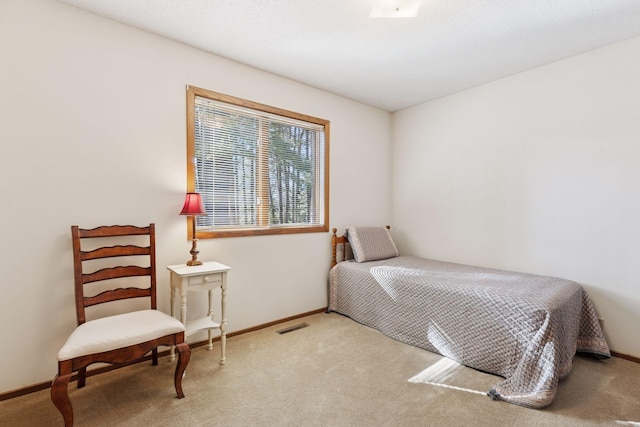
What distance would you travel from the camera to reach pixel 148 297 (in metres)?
2.36

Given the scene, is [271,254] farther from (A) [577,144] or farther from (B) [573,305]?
(A) [577,144]

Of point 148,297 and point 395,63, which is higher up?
point 395,63

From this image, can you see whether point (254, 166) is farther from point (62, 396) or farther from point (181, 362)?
point (62, 396)

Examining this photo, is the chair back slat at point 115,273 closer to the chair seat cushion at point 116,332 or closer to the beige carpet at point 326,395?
the chair seat cushion at point 116,332

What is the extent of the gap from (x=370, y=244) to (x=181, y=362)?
2.31 m

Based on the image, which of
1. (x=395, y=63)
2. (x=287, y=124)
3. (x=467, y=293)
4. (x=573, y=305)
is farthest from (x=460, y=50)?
(x=573, y=305)

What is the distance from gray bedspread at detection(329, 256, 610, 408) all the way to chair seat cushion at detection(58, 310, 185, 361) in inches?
71.4

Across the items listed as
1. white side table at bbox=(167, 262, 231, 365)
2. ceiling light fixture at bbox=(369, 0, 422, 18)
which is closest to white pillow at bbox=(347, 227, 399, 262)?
white side table at bbox=(167, 262, 231, 365)

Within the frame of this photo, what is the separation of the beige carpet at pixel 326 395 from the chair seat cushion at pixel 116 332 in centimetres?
43

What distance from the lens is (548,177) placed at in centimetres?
282

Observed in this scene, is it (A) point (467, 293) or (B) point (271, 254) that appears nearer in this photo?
(A) point (467, 293)

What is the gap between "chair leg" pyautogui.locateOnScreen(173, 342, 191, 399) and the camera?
72.3 inches

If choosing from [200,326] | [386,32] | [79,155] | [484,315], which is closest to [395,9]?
[386,32]

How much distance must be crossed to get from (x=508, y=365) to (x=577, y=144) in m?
1.97
